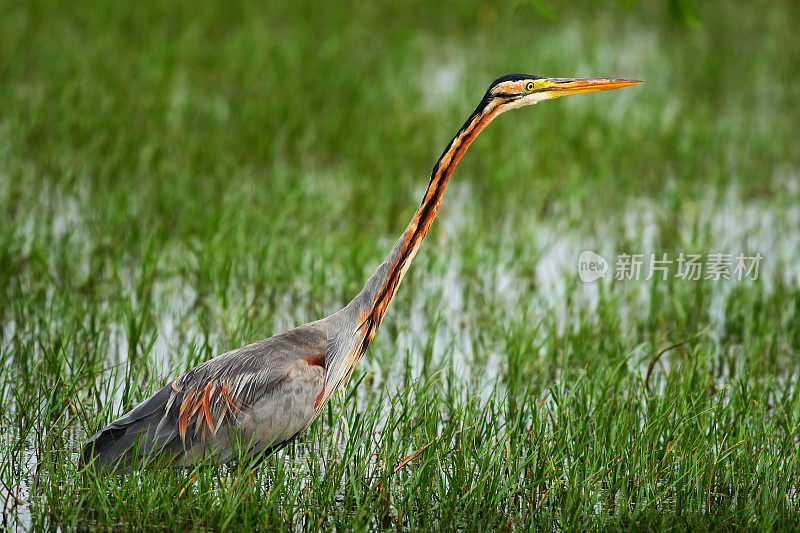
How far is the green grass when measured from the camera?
374cm

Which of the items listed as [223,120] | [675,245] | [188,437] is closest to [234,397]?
[188,437]

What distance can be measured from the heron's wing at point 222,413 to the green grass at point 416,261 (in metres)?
0.13

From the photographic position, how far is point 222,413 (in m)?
3.58

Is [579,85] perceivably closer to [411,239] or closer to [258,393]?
[411,239]

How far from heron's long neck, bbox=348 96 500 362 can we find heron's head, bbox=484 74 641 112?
42mm

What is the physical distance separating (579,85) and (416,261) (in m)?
2.89

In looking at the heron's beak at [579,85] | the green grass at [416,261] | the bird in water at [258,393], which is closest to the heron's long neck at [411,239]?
the bird in water at [258,393]

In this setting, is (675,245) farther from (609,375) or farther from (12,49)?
(12,49)

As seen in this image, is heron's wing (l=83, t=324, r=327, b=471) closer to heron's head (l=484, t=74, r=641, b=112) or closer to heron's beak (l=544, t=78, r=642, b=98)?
heron's head (l=484, t=74, r=641, b=112)

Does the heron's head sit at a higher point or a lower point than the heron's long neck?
higher

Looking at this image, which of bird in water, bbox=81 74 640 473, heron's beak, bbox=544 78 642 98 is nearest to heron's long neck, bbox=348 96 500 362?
bird in water, bbox=81 74 640 473

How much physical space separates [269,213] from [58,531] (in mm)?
3869

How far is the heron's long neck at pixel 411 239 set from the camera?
3621 mm

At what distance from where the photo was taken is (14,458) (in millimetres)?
3770
